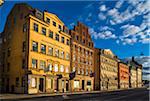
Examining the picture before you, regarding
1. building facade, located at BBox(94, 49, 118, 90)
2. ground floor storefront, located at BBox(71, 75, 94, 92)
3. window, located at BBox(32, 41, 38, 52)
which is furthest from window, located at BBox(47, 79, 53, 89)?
building facade, located at BBox(94, 49, 118, 90)

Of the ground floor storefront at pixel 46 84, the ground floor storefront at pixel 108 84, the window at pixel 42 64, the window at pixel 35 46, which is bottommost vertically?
the ground floor storefront at pixel 108 84

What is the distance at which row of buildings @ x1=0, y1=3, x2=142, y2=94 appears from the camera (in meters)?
50.7

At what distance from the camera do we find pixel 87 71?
7762cm

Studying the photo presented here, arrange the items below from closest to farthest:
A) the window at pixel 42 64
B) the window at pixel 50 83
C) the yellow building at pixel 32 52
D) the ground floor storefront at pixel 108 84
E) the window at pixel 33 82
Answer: the window at pixel 33 82 < the yellow building at pixel 32 52 < the window at pixel 42 64 < the window at pixel 50 83 < the ground floor storefront at pixel 108 84

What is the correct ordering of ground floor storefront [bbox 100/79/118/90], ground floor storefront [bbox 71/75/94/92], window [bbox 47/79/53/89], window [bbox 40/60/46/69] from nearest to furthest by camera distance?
window [bbox 40/60/46/69] → window [bbox 47/79/53/89] → ground floor storefront [bbox 71/75/94/92] → ground floor storefront [bbox 100/79/118/90]

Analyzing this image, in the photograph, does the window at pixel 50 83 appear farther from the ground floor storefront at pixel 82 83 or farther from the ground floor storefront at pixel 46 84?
the ground floor storefront at pixel 82 83

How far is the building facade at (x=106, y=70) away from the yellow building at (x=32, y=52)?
25.3 metres

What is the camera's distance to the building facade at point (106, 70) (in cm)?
8575

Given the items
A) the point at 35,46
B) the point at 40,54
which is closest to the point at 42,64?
the point at 40,54

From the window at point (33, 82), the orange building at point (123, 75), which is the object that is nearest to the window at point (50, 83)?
the window at point (33, 82)

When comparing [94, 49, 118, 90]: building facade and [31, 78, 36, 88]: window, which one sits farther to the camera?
Result: [94, 49, 118, 90]: building facade

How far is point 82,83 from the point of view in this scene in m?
73.3

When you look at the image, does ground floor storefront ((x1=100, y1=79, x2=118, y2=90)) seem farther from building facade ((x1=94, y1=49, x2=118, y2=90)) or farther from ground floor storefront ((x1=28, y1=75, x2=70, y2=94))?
ground floor storefront ((x1=28, y1=75, x2=70, y2=94))

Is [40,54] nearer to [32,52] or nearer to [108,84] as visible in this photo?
[32,52]
